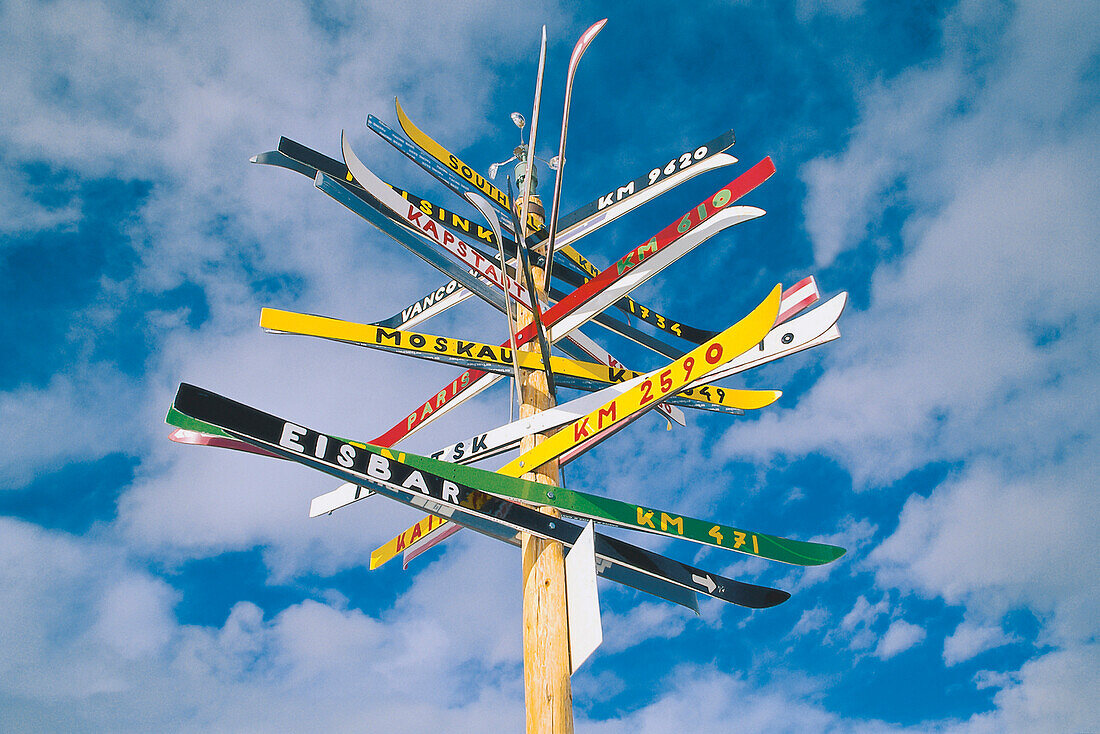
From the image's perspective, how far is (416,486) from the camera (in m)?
4.39

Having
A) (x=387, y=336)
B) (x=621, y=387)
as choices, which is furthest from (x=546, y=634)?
(x=387, y=336)

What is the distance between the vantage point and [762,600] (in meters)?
5.39

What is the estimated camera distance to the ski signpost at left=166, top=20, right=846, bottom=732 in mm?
4285

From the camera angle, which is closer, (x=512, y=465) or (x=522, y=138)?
(x=512, y=465)

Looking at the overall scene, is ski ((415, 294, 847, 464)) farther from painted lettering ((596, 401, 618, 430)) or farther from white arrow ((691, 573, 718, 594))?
white arrow ((691, 573, 718, 594))

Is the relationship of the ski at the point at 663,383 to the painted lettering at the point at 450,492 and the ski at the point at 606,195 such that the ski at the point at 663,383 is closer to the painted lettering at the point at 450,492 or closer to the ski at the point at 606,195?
the painted lettering at the point at 450,492

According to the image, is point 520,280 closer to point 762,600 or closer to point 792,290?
point 792,290

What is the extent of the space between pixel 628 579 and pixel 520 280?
2901 millimetres

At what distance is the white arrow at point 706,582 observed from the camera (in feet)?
17.2

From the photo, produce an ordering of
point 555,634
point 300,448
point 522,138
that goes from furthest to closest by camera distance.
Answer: point 522,138, point 555,634, point 300,448

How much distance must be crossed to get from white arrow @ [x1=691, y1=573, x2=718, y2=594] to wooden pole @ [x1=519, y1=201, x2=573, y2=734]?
3.28ft

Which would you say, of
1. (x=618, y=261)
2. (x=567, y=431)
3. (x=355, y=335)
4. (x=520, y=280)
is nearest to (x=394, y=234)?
(x=355, y=335)

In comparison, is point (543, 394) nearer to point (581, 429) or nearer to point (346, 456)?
point (581, 429)

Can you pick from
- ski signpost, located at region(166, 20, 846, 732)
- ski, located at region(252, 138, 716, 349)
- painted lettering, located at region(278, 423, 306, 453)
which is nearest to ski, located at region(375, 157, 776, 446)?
ski signpost, located at region(166, 20, 846, 732)
